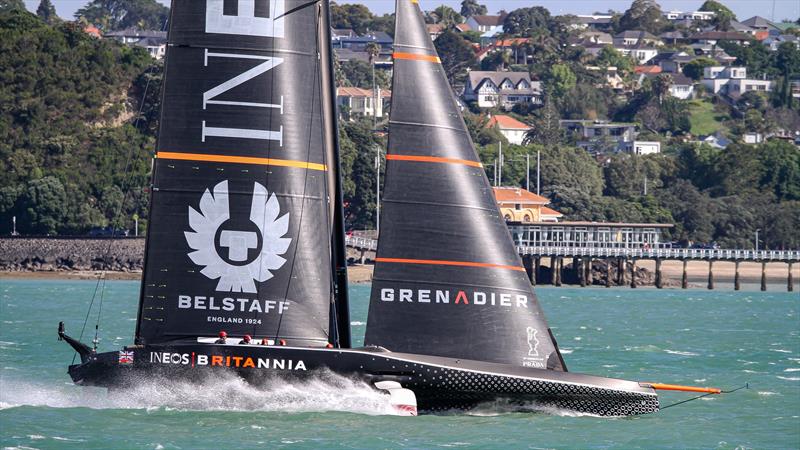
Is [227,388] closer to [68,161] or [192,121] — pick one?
[192,121]

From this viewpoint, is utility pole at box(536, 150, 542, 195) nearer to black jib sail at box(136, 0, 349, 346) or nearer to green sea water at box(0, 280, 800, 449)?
green sea water at box(0, 280, 800, 449)

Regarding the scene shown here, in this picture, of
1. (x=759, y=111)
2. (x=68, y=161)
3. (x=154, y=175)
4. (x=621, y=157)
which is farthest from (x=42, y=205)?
(x=759, y=111)

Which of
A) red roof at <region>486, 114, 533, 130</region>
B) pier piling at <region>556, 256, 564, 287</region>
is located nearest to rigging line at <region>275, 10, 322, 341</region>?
pier piling at <region>556, 256, 564, 287</region>

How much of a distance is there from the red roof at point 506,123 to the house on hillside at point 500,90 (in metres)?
19.7

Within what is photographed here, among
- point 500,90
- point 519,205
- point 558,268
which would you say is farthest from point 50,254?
point 500,90

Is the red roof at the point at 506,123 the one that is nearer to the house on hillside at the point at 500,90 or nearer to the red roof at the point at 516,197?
the house on hillside at the point at 500,90

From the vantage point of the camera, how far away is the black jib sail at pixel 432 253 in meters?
23.4

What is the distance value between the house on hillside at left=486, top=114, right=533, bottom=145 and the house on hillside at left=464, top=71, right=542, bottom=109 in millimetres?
21184

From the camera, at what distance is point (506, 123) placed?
16688 centimetres

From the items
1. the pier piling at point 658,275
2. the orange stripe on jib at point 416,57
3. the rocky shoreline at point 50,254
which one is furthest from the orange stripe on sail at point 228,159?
the pier piling at point 658,275

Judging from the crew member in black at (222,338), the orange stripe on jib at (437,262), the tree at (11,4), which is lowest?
the crew member in black at (222,338)

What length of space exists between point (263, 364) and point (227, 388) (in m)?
0.66

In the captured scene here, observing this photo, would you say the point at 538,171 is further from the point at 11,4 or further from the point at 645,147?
the point at 11,4

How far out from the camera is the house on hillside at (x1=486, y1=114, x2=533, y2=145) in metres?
164
